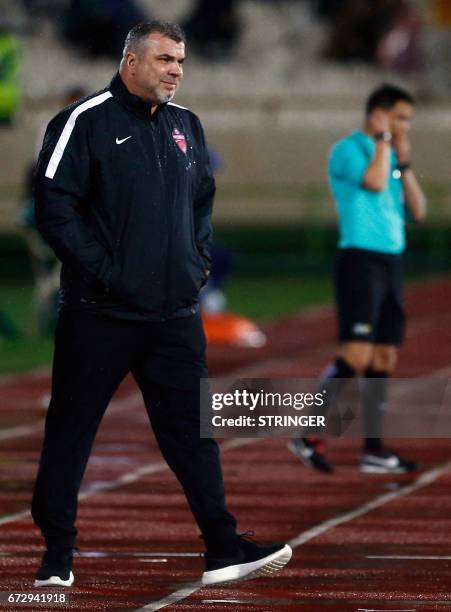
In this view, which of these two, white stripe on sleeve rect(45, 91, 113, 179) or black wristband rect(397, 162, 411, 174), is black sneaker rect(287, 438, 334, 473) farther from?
white stripe on sleeve rect(45, 91, 113, 179)

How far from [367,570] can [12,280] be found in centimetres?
2167

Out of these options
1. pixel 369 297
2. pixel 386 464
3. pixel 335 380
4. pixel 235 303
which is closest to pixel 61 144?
pixel 369 297

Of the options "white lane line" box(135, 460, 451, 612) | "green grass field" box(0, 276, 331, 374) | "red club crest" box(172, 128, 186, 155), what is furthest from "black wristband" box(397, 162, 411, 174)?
"green grass field" box(0, 276, 331, 374)

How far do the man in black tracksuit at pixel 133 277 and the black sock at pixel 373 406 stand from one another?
3.75m

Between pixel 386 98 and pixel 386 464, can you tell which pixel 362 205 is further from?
pixel 386 464

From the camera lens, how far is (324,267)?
2894 centimetres

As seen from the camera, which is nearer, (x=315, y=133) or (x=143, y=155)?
(x=143, y=155)

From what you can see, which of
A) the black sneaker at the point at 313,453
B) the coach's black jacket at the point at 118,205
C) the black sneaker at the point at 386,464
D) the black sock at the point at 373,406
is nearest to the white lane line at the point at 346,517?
the black sneaker at the point at 386,464

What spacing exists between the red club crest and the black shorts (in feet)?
11.9

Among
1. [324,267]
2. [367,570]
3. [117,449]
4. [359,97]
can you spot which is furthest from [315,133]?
[367,570]

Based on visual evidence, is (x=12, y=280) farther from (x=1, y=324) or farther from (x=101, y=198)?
(x=101, y=198)

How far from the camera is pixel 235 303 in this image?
2445 cm

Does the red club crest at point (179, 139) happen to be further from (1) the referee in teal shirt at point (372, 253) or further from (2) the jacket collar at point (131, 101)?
(1) the referee in teal shirt at point (372, 253)

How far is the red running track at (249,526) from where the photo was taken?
6789mm
